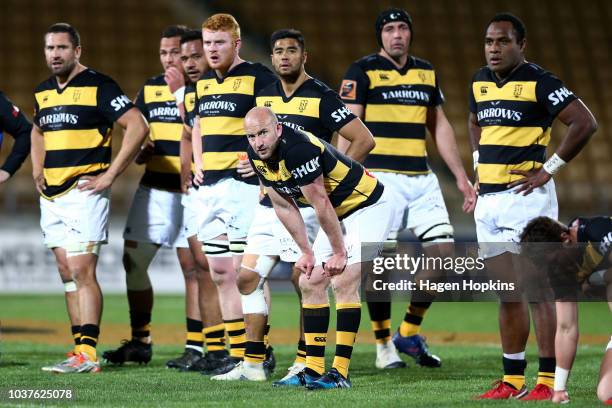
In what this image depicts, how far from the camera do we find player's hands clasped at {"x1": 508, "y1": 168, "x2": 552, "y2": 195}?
666 centimetres

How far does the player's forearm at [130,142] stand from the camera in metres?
8.09

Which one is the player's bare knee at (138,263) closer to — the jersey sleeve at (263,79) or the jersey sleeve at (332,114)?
the jersey sleeve at (263,79)

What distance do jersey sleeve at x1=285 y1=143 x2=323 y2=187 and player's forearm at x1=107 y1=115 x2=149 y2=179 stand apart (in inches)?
84.1

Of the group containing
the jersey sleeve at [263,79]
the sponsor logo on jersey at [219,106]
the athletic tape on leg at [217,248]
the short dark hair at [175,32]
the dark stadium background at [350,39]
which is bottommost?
the athletic tape on leg at [217,248]

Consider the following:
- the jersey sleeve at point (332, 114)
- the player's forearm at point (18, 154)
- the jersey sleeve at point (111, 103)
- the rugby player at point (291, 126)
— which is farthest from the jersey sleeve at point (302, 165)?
the player's forearm at point (18, 154)

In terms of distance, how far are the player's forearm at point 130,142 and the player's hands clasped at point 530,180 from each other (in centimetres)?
299

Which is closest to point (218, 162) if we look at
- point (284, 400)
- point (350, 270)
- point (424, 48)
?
point (350, 270)

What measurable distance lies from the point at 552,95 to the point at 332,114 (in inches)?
59.8

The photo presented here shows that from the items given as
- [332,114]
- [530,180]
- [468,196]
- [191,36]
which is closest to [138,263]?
[191,36]

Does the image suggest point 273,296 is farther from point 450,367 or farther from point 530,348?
point 450,367

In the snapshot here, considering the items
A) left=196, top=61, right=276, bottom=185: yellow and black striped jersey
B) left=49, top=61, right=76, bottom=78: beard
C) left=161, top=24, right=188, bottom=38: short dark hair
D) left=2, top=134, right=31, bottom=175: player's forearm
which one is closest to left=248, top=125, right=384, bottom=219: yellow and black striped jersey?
left=196, top=61, right=276, bottom=185: yellow and black striped jersey

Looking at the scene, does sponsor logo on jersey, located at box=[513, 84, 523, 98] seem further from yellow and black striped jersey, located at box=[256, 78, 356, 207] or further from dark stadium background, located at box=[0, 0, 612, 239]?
dark stadium background, located at box=[0, 0, 612, 239]

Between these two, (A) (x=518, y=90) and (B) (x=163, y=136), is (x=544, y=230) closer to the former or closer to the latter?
(A) (x=518, y=90)

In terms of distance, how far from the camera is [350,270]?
6.78 meters
